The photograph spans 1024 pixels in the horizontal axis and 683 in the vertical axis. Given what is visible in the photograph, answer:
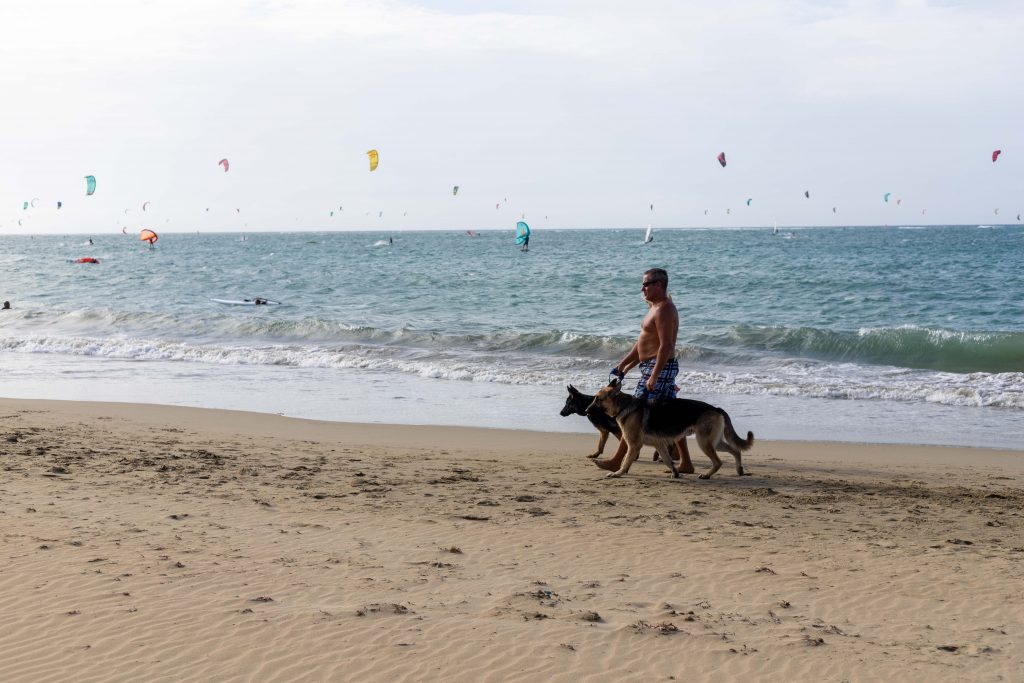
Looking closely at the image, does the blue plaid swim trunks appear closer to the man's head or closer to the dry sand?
the man's head

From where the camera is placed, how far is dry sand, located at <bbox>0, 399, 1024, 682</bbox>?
391 centimetres

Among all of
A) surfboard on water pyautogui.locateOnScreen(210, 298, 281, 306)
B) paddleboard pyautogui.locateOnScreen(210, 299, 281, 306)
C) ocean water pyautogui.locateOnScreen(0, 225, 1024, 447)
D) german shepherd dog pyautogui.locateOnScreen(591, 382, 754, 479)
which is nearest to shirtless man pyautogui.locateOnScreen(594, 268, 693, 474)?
german shepherd dog pyautogui.locateOnScreen(591, 382, 754, 479)

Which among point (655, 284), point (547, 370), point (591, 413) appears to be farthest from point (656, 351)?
point (547, 370)

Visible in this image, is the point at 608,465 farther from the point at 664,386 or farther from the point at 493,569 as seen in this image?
the point at 493,569

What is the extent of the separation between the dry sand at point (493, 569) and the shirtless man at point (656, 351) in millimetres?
306

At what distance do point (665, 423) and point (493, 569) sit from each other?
2641mm

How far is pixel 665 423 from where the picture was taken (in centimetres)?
725

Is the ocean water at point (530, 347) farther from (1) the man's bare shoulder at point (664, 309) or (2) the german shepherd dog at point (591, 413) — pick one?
(1) the man's bare shoulder at point (664, 309)

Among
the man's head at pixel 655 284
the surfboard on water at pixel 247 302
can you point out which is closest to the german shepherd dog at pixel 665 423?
the man's head at pixel 655 284

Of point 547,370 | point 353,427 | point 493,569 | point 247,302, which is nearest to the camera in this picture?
point 493,569

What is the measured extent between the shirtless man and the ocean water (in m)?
2.73

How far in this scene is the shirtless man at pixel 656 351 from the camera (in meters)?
7.15

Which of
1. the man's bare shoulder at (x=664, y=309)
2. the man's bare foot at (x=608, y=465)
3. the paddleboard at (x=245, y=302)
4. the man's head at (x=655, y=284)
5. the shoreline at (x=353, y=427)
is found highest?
the man's head at (x=655, y=284)

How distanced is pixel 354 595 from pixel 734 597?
194 cm
